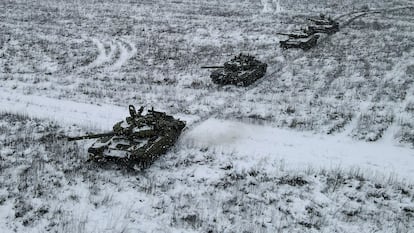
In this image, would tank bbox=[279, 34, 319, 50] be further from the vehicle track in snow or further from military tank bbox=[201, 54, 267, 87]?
the vehicle track in snow

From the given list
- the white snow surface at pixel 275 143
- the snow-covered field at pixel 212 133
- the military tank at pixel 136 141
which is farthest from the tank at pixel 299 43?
the military tank at pixel 136 141

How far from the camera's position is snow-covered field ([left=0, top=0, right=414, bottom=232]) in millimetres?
10266

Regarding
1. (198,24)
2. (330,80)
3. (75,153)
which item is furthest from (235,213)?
(198,24)

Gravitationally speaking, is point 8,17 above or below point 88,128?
above

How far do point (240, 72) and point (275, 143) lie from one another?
7.30 meters

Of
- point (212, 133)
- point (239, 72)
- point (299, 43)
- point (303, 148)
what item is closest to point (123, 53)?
point (239, 72)

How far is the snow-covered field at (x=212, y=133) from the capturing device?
404 inches

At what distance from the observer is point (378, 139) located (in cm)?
1470

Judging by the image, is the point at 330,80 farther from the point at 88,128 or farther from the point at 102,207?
the point at 102,207

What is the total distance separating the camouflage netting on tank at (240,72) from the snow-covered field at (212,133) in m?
0.48

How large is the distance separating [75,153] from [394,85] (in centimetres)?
1494

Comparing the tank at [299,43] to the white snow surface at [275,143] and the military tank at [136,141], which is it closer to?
the white snow surface at [275,143]

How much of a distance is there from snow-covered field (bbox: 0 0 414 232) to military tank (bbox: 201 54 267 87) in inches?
18.8

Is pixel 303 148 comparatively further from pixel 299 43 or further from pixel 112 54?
pixel 112 54
